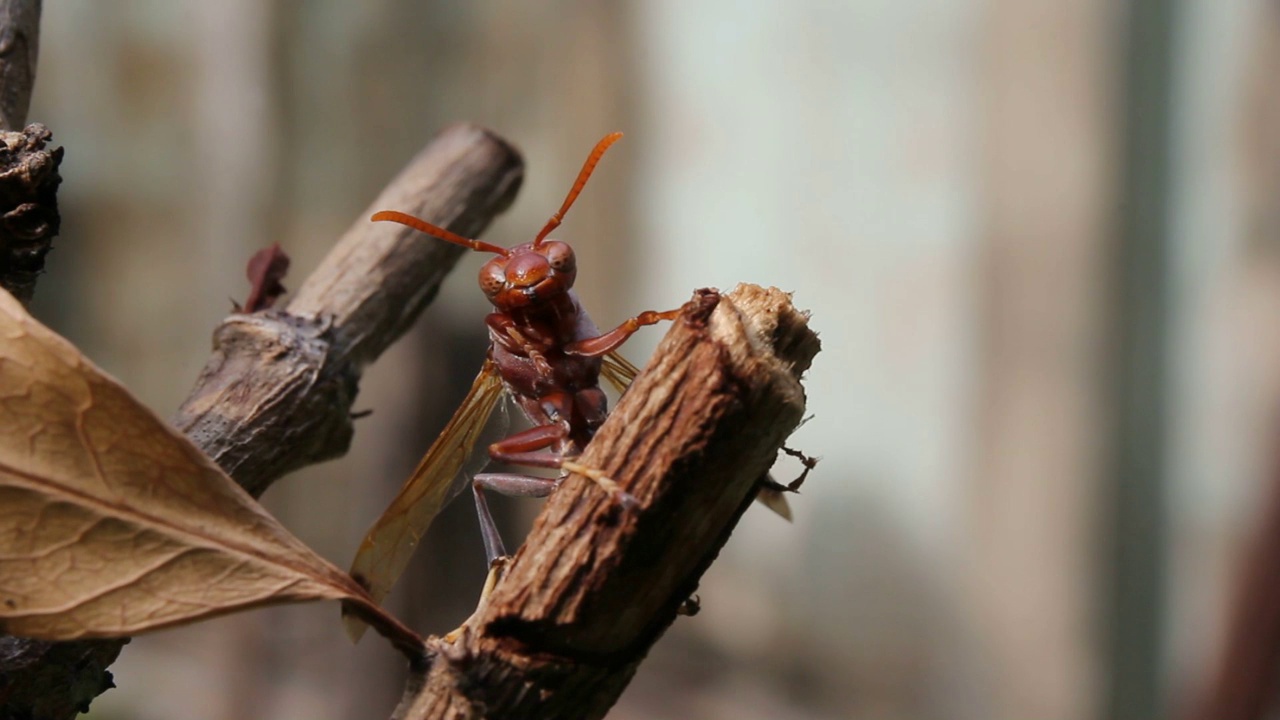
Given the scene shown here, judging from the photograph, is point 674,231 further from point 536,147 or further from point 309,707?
point 309,707

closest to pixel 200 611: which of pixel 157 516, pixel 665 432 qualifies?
pixel 157 516

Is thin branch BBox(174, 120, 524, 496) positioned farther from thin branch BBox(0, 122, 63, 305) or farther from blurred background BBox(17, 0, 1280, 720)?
blurred background BBox(17, 0, 1280, 720)

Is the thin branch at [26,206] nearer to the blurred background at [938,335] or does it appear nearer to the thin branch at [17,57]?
the thin branch at [17,57]

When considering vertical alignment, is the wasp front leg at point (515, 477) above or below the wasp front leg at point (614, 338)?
below

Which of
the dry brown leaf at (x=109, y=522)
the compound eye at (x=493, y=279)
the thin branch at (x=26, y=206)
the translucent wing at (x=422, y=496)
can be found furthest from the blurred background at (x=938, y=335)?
the dry brown leaf at (x=109, y=522)

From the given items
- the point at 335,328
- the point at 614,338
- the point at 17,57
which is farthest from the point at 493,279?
the point at 17,57

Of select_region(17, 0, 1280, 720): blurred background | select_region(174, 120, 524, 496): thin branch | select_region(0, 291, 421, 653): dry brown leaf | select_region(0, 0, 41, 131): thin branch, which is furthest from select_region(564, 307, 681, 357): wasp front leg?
select_region(17, 0, 1280, 720): blurred background
